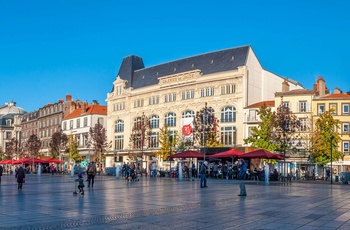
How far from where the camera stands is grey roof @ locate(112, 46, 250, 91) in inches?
2707

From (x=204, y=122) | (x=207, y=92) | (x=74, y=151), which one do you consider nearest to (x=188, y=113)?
(x=207, y=92)

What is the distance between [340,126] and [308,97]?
18.8ft

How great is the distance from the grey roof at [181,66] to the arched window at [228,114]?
6.25 meters

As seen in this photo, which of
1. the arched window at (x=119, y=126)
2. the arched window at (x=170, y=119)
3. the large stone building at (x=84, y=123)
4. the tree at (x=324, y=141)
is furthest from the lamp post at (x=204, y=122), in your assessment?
the large stone building at (x=84, y=123)

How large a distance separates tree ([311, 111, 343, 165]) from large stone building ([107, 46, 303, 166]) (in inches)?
489

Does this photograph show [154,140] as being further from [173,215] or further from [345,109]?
[173,215]

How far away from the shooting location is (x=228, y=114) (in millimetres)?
66438

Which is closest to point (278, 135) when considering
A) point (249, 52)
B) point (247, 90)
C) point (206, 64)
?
point (247, 90)

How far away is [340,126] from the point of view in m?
60.5

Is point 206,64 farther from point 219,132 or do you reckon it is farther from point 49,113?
point 49,113

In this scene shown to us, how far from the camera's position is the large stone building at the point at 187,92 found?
65.9m

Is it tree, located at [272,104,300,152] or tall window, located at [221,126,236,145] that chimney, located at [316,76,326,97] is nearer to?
tall window, located at [221,126,236,145]

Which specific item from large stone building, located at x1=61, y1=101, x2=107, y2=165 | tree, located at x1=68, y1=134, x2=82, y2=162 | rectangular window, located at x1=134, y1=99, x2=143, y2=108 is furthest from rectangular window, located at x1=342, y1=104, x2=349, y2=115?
tree, located at x1=68, y1=134, x2=82, y2=162

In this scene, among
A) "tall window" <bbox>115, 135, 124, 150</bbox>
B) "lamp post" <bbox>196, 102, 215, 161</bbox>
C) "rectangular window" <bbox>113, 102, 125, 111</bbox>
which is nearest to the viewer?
Result: "lamp post" <bbox>196, 102, 215, 161</bbox>
